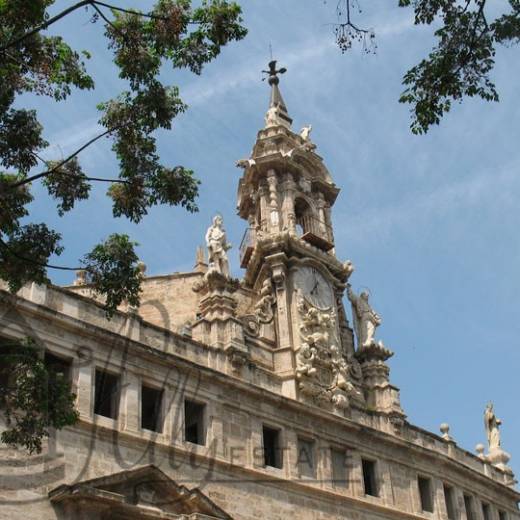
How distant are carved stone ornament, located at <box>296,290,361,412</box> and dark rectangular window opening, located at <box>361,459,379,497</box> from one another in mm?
2011

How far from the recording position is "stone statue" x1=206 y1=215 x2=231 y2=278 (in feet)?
94.6

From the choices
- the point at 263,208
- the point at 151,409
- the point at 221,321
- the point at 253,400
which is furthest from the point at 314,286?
the point at 151,409

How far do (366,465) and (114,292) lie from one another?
51.9ft

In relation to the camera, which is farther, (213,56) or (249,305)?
(249,305)

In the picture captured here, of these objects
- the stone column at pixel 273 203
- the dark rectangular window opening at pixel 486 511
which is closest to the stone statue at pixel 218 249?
the stone column at pixel 273 203

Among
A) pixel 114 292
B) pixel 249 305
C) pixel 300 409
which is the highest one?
pixel 249 305

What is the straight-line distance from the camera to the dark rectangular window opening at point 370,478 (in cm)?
2805

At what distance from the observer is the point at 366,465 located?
2856cm

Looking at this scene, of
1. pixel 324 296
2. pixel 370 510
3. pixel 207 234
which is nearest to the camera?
pixel 370 510

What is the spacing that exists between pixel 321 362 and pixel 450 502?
24.3ft

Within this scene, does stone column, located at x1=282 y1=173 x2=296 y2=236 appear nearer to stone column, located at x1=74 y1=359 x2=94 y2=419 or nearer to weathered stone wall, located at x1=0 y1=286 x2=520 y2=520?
weathered stone wall, located at x1=0 y1=286 x2=520 y2=520

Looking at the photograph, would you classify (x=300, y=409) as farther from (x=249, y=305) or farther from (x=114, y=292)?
(x=114, y=292)

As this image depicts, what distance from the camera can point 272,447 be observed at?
26.0 metres

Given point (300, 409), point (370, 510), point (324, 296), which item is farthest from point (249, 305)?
point (370, 510)
